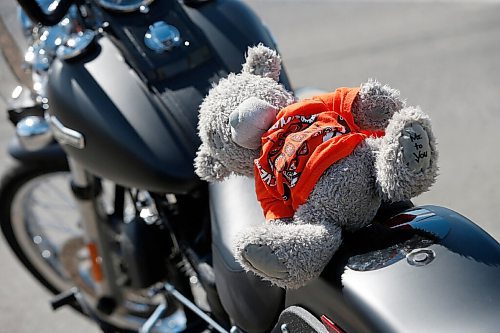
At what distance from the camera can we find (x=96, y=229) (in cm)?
246

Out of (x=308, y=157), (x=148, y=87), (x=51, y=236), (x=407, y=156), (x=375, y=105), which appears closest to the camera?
(x=407, y=156)

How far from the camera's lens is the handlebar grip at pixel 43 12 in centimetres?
199

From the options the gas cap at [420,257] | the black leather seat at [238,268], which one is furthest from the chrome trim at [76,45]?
the gas cap at [420,257]

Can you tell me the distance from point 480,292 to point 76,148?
1.18 metres

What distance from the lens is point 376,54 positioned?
5195 mm

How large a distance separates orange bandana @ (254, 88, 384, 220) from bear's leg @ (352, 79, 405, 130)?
0.02 meters

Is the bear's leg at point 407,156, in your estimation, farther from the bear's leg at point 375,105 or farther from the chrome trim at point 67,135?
the chrome trim at point 67,135

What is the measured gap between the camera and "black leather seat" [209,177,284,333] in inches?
62.1

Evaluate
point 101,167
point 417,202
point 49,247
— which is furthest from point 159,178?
point 417,202

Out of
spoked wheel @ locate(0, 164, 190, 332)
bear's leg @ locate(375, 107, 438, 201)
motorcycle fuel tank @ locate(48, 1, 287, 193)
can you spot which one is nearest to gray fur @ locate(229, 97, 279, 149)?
bear's leg @ locate(375, 107, 438, 201)

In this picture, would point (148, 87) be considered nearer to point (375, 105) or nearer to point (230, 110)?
point (230, 110)

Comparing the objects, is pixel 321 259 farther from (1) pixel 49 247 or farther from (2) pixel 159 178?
(1) pixel 49 247

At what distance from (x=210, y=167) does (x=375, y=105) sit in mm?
323

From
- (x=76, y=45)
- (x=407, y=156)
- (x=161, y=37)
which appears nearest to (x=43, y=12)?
(x=76, y=45)
